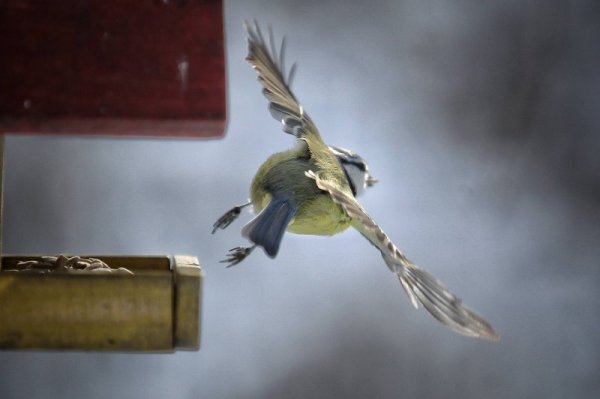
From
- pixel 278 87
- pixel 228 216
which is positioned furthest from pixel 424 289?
pixel 278 87

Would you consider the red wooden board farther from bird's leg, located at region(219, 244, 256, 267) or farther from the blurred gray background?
the blurred gray background

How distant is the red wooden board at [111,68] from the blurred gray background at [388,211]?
103 inches

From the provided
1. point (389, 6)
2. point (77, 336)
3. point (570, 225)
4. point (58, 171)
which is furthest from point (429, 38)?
point (77, 336)

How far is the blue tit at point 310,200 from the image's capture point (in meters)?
2.46

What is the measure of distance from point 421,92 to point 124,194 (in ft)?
4.85

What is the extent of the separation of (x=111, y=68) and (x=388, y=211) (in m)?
3.05

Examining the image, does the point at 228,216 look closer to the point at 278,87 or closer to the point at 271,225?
the point at 278,87

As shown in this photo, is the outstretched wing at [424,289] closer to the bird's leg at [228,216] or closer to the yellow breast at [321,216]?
the yellow breast at [321,216]

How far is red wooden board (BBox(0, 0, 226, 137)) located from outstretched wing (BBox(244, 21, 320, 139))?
1.54 m

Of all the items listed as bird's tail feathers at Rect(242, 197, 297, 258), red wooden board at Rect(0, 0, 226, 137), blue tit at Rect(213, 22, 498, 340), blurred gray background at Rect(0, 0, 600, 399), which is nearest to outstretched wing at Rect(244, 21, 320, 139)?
blue tit at Rect(213, 22, 498, 340)

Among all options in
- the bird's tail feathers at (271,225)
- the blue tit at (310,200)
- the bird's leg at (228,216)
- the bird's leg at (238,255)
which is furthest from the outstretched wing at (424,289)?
the bird's leg at (228,216)

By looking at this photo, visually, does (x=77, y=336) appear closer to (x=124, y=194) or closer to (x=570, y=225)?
(x=124, y=194)

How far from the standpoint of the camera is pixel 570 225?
4762 mm

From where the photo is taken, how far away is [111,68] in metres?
1.66
